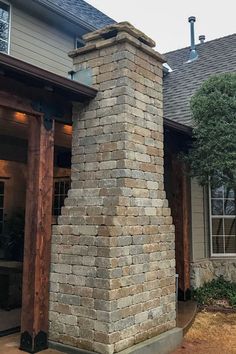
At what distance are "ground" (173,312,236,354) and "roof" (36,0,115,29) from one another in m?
6.14

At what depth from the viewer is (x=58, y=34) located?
306 inches

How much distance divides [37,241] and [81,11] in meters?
6.15

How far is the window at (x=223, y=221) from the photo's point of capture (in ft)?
27.8

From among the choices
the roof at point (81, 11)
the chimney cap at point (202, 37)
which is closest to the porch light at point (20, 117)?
the roof at point (81, 11)

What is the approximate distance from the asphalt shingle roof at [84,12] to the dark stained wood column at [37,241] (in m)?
3.70

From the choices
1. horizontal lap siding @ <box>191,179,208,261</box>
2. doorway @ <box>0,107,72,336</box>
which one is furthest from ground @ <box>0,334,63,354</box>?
horizontal lap siding @ <box>191,179,208,261</box>

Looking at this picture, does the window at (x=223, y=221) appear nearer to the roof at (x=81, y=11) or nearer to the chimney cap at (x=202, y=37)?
the roof at (x=81, y=11)

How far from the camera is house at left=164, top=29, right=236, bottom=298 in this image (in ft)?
24.5

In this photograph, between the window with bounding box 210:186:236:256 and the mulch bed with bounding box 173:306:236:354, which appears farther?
the window with bounding box 210:186:236:256

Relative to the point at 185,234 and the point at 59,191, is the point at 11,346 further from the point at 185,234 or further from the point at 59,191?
the point at 59,191

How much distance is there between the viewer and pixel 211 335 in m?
5.61

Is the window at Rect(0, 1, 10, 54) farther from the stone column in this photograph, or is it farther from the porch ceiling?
the porch ceiling

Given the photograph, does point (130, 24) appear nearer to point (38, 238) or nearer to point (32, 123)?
point (32, 123)

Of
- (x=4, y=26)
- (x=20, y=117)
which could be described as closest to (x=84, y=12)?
(x=4, y=26)
